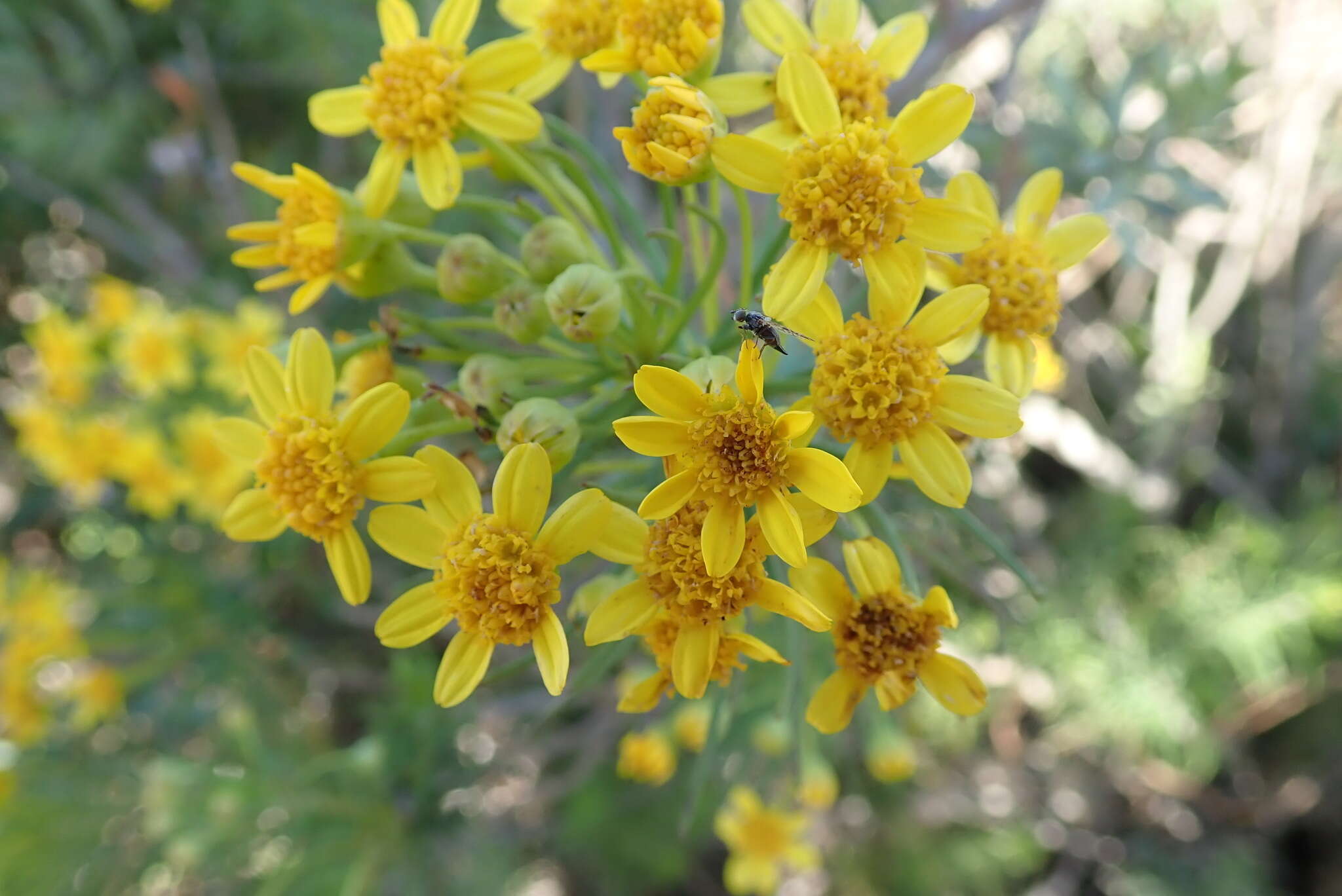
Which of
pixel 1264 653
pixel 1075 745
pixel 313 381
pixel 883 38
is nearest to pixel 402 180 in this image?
pixel 313 381

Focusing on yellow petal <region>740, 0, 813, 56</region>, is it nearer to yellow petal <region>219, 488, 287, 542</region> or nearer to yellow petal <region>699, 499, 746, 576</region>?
yellow petal <region>699, 499, 746, 576</region>

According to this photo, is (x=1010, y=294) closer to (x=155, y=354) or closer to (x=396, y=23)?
(x=396, y=23)

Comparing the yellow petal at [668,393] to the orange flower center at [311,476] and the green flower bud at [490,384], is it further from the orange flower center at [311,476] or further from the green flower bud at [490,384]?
the orange flower center at [311,476]

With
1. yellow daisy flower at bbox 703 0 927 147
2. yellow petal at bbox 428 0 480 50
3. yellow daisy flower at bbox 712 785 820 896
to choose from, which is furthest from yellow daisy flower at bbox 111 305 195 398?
yellow daisy flower at bbox 703 0 927 147

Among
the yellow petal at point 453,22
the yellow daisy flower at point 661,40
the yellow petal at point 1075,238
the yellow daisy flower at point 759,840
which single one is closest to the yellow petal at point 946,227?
the yellow petal at point 1075,238

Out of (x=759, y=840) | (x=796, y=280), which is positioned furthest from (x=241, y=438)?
(x=759, y=840)

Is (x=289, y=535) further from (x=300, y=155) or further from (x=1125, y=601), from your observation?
(x=1125, y=601)
